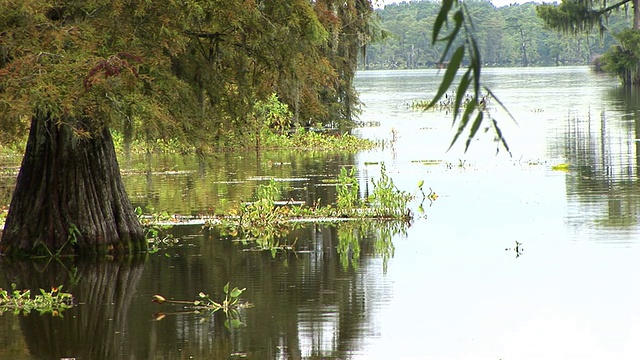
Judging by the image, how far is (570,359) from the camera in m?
10.2

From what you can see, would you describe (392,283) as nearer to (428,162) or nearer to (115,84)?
(115,84)

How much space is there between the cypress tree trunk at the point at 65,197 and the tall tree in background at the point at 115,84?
0.01m

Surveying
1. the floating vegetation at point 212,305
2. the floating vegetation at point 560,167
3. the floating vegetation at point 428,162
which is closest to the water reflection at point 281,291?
the floating vegetation at point 212,305

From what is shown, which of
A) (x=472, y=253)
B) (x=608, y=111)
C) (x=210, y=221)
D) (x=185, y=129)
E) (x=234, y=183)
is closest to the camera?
(x=185, y=129)

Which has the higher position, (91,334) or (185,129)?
(185,129)

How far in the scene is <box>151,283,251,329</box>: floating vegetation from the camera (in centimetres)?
1218

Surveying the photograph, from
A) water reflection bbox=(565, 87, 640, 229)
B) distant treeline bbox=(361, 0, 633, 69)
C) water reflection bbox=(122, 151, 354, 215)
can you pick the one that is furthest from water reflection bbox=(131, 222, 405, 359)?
distant treeline bbox=(361, 0, 633, 69)

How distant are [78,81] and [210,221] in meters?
6.79

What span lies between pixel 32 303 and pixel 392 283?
13.6 ft

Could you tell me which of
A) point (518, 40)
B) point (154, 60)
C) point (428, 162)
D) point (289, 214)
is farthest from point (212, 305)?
point (518, 40)

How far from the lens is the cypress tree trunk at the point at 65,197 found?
14.8m

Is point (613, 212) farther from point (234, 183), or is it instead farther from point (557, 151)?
point (557, 151)

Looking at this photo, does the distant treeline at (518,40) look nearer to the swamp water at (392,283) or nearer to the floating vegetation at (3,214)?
the swamp water at (392,283)

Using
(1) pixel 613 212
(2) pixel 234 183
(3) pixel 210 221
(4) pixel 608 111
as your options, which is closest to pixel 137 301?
(3) pixel 210 221
